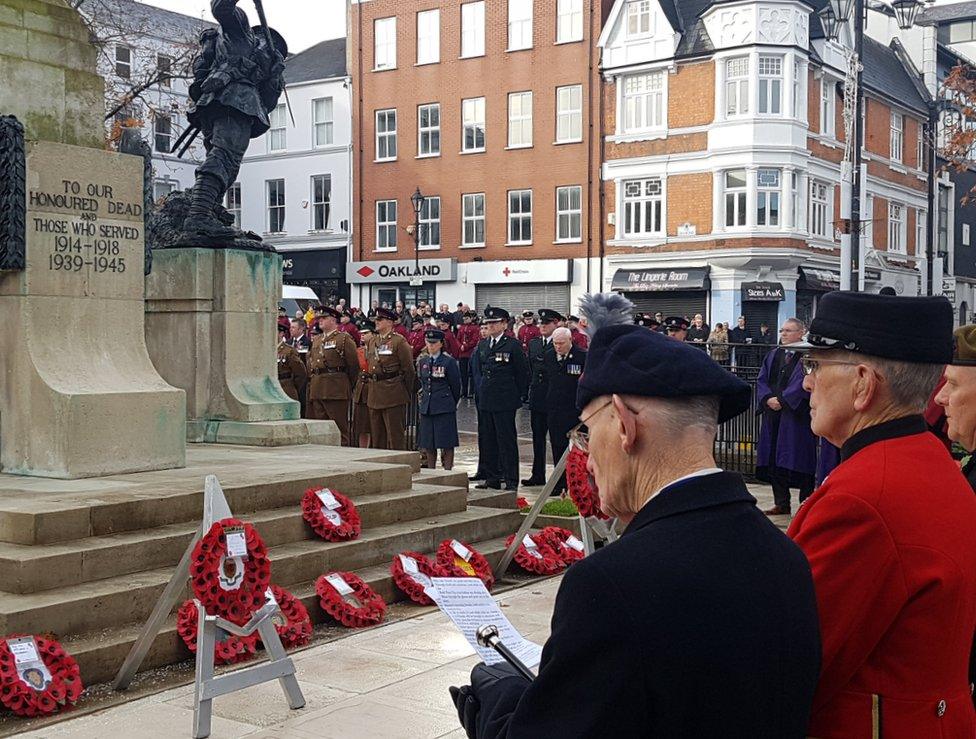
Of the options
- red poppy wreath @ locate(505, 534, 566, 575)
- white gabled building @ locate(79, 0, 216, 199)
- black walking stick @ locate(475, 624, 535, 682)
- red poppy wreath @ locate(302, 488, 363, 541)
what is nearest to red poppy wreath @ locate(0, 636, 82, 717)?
red poppy wreath @ locate(302, 488, 363, 541)

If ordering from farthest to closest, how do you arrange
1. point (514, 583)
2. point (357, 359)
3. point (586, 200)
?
point (586, 200), point (357, 359), point (514, 583)

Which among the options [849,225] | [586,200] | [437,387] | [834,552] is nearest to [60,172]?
[437,387]

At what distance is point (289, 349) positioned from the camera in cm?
1731

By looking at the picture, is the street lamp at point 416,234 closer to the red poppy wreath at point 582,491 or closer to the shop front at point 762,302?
the shop front at point 762,302

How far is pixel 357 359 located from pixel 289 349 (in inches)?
65.6

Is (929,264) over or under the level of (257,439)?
over

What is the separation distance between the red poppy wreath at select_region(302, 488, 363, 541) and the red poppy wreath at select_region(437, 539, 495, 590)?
68 centimetres

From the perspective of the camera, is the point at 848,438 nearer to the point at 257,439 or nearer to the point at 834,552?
the point at 834,552

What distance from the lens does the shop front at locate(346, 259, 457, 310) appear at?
41656mm

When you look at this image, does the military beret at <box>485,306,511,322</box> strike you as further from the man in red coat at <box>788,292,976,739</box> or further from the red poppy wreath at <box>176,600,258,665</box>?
the man in red coat at <box>788,292,976,739</box>

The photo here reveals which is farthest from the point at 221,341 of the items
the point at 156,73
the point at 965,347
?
the point at 156,73

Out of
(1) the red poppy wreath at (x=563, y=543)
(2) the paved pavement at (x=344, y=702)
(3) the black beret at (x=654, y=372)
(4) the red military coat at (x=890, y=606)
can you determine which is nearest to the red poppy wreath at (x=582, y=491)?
(2) the paved pavement at (x=344, y=702)

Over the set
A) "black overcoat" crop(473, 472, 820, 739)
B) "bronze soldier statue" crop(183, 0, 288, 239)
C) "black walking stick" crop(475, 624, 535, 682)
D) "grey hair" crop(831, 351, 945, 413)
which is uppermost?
"bronze soldier statue" crop(183, 0, 288, 239)

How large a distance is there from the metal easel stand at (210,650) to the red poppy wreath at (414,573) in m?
2.41
